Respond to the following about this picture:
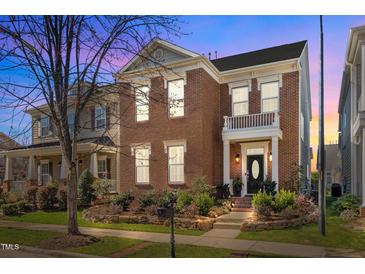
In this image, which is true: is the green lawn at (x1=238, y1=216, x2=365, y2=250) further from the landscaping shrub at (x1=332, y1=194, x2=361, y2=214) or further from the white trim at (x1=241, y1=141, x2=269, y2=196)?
the white trim at (x1=241, y1=141, x2=269, y2=196)

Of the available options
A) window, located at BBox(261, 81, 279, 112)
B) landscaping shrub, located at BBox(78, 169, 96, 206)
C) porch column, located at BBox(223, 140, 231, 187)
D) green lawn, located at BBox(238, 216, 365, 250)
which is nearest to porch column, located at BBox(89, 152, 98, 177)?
Answer: landscaping shrub, located at BBox(78, 169, 96, 206)

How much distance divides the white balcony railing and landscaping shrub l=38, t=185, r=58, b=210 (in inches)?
243

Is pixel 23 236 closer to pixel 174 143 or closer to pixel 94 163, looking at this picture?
pixel 174 143

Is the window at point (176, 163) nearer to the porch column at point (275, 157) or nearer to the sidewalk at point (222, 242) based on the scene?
the porch column at point (275, 157)

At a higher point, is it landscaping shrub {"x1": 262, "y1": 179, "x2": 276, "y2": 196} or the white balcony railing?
the white balcony railing

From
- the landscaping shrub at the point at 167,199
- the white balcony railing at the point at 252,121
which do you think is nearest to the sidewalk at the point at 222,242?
the landscaping shrub at the point at 167,199

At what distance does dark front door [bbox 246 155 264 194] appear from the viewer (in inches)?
434

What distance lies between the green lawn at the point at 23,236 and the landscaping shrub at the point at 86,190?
8.17ft

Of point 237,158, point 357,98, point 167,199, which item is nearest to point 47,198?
point 167,199

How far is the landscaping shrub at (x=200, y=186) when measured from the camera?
31.4 ft

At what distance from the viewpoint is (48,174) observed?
15609 millimetres

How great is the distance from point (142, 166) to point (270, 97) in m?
4.73

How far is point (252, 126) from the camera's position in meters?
10.8
